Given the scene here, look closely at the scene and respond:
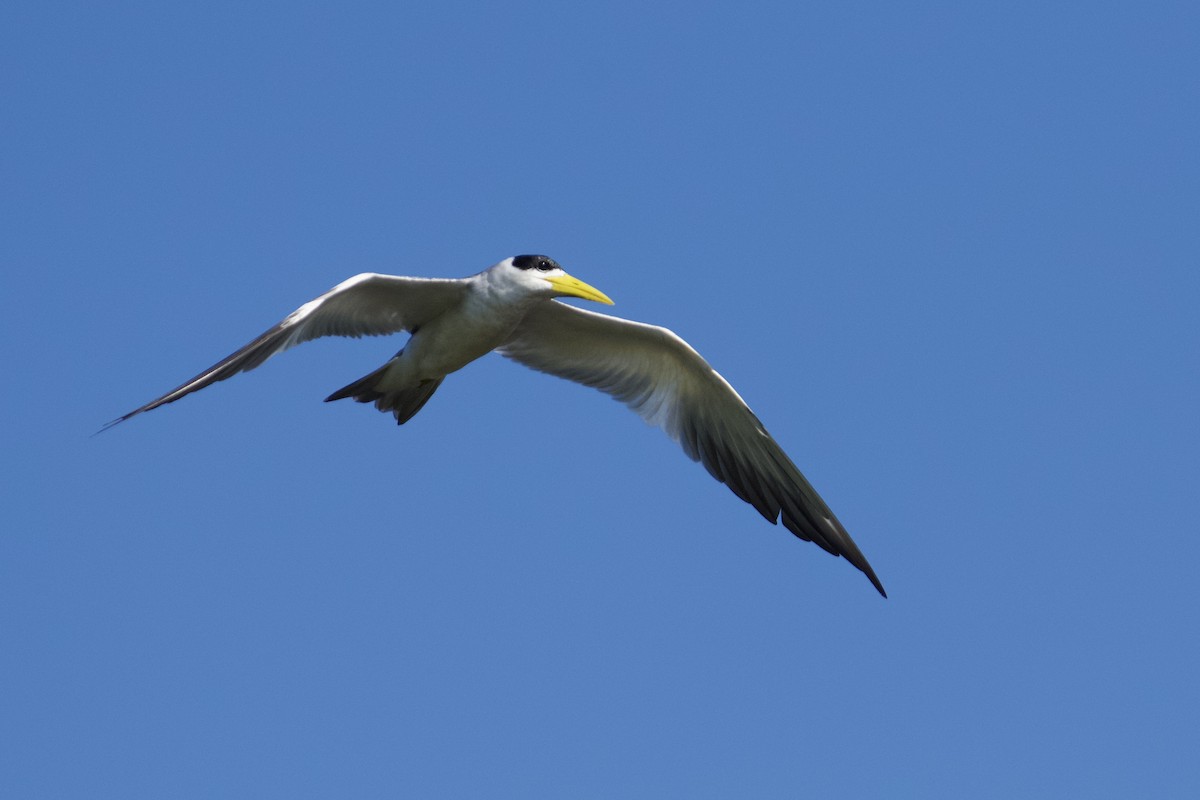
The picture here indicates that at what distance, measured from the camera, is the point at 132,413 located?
36.2 feet

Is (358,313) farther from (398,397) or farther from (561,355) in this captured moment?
(561,355)

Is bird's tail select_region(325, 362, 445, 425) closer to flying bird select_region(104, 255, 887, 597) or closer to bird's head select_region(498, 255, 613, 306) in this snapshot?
flying bird select_region(104, 255, 887, 597)

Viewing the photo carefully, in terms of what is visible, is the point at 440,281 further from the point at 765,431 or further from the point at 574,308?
the point at 765,431

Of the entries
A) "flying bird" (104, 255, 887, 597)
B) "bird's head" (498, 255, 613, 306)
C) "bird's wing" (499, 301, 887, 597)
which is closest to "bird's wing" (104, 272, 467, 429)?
"flying bird" (104, 255, 887, 597)

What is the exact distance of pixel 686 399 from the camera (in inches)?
642

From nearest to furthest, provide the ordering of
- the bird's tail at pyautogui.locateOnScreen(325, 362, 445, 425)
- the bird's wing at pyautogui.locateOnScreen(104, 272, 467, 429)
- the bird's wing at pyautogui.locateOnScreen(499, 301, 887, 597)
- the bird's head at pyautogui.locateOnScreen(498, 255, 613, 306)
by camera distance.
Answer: the bird's wing at pyautogui.locateOnScreen(104, 272, 467, 429)
the bird's head at pyautogui.locateOnScreen(498, 255, 613, 306)
the bird's tail at pyautogui.locateOnScreen(325, 362, 445, 425)
the bird's wing at pyautogui.locateOnScreen(499, 301, 887, 597)

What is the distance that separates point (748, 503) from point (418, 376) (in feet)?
12.7

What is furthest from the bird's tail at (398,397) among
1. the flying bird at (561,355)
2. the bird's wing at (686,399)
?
the bird's wing at (686,399)

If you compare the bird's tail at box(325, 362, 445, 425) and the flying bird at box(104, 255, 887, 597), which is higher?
the flying bird at box(104, 255, 887, 597)

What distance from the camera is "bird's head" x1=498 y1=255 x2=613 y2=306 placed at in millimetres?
13914

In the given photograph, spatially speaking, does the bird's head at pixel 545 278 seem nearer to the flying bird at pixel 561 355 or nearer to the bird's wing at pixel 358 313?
the flying bird at pixel 561 355

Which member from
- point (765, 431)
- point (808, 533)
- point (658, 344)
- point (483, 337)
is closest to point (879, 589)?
point (808, 533)

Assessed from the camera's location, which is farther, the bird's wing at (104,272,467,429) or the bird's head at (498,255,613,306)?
the bird's head at (498,255,613,306)

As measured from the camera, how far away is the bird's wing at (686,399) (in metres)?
15.8
